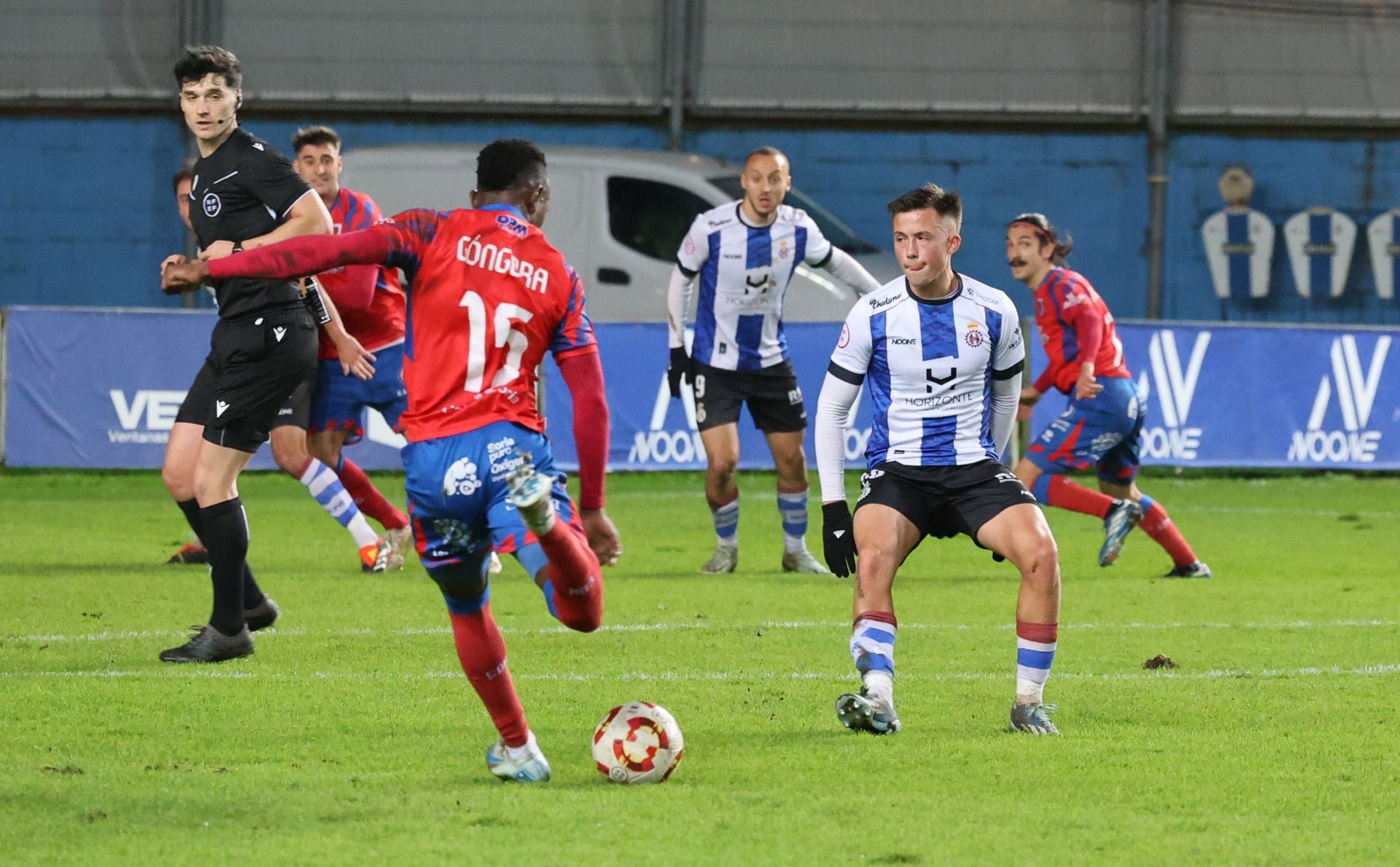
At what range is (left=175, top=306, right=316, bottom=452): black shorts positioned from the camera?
7230mm

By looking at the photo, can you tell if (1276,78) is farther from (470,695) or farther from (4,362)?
(470,695)

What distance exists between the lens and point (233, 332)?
7.25 metres

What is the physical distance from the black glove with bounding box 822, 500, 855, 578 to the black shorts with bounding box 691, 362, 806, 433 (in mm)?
4362

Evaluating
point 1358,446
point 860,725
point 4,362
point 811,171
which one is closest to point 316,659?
point 860,725

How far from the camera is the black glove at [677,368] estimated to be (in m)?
10.4

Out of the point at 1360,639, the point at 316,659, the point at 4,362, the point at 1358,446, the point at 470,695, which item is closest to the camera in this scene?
the point at 470,695

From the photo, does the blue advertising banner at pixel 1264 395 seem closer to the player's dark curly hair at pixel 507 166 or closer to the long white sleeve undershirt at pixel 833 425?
the long white sleeve undershirt at pixel 833 425

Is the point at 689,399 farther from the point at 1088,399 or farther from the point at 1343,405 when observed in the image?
the point at 1343,405

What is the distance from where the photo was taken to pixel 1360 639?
8117 millimetres

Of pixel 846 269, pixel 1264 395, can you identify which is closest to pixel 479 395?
pixel 846 269

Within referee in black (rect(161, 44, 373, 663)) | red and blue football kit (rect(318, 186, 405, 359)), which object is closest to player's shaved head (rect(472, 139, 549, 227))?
referee in black (rect(161, 44, 373, 663))

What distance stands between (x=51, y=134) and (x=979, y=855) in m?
17.1

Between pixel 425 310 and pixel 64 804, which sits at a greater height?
pixel 425 310

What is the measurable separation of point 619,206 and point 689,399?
A: 7.20 feet
